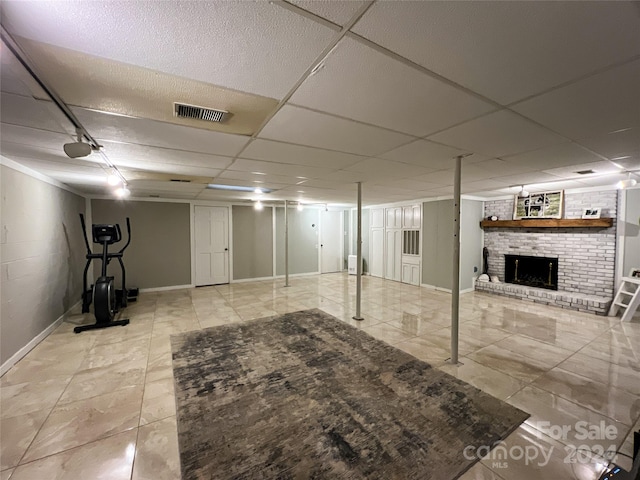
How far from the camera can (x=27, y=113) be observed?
177 centimetres

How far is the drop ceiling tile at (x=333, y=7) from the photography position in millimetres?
909

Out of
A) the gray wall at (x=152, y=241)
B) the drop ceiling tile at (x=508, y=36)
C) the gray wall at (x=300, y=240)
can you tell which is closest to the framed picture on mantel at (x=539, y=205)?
the drop ceiling tile at (x=508, y=36)

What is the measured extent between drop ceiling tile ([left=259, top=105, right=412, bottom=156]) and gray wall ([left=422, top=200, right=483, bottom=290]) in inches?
177

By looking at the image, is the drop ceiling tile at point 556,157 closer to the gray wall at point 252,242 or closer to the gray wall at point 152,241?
the gray wall at point 252,242

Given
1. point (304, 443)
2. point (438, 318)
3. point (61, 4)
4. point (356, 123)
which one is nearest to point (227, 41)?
point (61, 4)

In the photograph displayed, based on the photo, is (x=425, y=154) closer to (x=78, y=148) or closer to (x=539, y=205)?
(x=78, y=148)

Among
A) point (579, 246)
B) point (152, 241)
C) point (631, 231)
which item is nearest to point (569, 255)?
point (579, 246)

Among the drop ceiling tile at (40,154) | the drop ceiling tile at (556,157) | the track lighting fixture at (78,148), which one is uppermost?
the drop ceiling tile at (40,154)

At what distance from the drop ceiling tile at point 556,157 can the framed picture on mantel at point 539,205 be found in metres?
2.95

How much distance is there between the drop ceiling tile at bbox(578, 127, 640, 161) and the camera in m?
2.11

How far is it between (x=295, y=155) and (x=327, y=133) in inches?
28.8

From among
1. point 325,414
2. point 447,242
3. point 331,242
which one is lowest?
point 325,414

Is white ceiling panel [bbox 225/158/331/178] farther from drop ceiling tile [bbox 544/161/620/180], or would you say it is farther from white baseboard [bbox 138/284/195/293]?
white baseboard [bbox 138/284/195/293]

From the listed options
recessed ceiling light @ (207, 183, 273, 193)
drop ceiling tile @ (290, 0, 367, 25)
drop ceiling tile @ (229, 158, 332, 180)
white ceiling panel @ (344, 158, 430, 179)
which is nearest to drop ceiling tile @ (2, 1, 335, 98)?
drop ceiling tile @ (290, 0, 367, 25)
